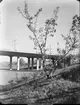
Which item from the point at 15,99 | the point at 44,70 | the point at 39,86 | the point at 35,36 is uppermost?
the point at 35,36

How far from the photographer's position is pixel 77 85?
4.25 metres

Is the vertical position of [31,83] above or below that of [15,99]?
above

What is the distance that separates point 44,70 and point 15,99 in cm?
148

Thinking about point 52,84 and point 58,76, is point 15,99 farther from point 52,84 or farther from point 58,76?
point 58,76

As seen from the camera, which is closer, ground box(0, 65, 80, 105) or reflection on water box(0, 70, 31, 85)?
ground box(0, 65, 80, 105)

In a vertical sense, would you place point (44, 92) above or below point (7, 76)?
below

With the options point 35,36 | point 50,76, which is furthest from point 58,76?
point 35,36

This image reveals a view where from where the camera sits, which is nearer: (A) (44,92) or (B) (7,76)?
(A) (44,92)

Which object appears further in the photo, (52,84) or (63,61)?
(63,61)

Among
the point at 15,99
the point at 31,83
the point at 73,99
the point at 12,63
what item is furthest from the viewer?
the point at 12,63

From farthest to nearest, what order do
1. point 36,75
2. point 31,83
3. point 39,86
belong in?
point 36,75 < point 31,83 < point 39,86

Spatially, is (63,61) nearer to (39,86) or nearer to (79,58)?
(79,58)

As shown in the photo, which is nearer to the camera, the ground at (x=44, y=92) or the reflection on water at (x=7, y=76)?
the ground at (x=44, y=92)

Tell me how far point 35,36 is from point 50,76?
149 cm
